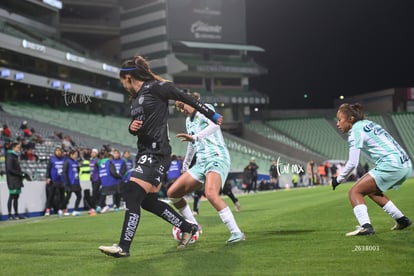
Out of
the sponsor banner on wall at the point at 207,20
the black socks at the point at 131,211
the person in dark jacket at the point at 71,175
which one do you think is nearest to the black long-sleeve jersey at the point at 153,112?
the black socks at the point at 131,211

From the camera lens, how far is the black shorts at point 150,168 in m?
6.55

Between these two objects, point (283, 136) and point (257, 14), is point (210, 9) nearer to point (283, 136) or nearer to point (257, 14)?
point (257, 14)

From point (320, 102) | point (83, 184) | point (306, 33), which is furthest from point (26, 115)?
point (320, 102)

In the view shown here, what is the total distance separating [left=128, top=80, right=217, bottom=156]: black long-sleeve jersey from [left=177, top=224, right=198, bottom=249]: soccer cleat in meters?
1.29

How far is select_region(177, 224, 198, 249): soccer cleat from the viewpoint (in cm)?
752

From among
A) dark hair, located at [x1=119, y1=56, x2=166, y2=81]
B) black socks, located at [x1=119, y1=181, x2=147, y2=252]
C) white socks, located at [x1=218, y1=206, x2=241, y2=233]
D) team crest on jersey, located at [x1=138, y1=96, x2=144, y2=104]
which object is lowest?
white socks, located at [x1=218, y1=206, x2=241, y2=233]

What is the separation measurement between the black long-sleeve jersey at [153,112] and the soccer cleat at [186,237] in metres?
1.29

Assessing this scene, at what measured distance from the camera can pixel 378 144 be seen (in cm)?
806

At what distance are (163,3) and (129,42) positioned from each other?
642 centimetres

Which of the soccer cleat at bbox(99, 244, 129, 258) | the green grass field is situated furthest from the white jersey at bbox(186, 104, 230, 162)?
the soccer cleat at bbox(99, 244, 129, 258)

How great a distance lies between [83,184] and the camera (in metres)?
22.5

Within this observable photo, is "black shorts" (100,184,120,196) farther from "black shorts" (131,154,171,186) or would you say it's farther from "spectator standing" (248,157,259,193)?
"spectator standing" (248,157,259,193)

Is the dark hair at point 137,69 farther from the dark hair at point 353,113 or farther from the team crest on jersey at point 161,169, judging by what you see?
the dark hair at point 353,113

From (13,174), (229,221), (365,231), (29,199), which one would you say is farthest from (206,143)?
(29,199)
